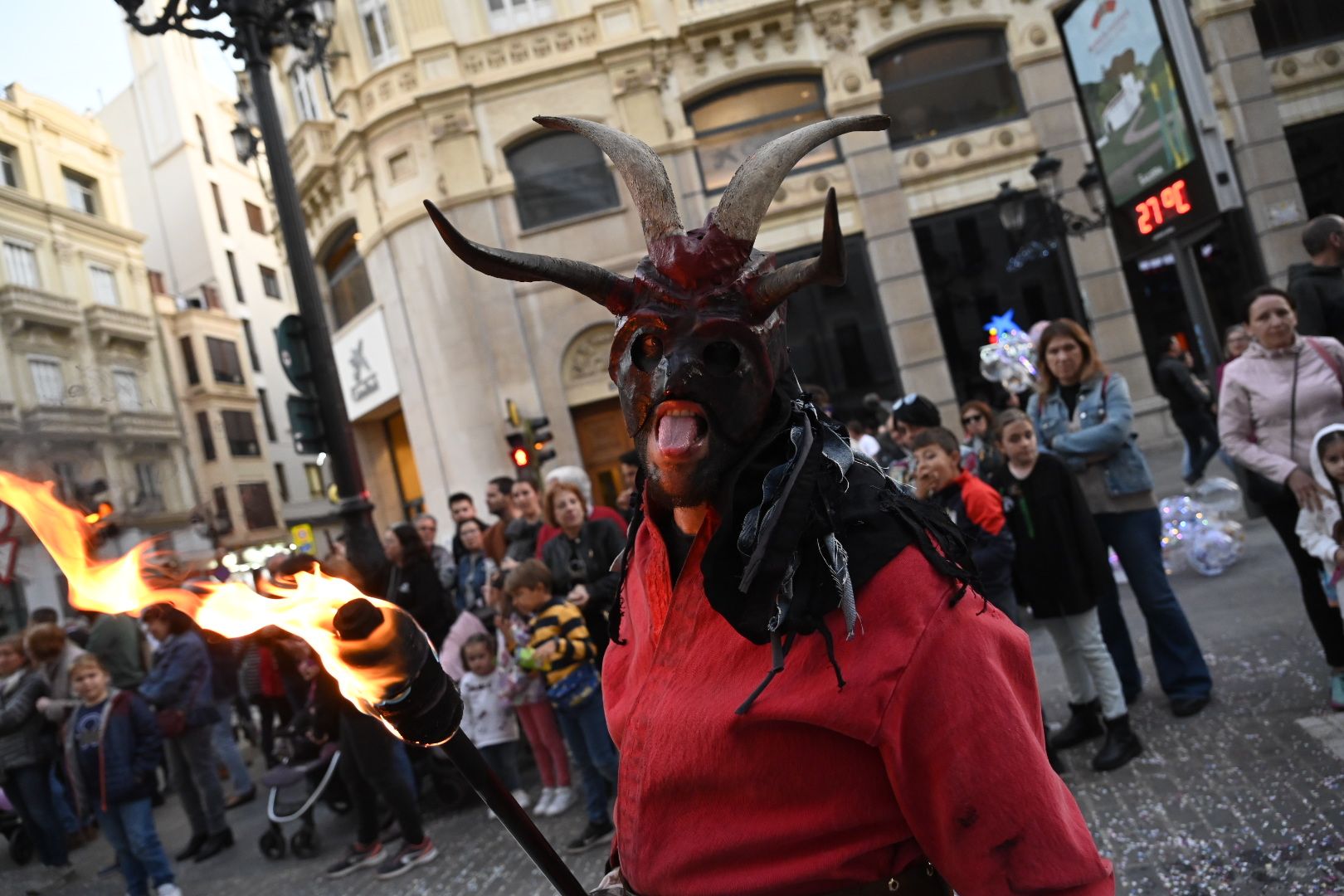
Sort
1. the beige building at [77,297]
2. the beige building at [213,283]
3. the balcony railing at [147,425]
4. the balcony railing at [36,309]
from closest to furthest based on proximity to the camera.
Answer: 1. the balcony railing at [147,425]
2. the beige building at [77,297]
3. the balcony railing at [36,309]
4. the beige building at [213,283]

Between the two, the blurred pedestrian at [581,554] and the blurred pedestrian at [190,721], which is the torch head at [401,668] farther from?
the blurred pedestrian at [190,721]

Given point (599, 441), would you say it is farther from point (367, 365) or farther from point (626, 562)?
point (626, 562)

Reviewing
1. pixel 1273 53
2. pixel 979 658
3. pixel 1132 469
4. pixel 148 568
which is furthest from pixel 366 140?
pixel 979 658

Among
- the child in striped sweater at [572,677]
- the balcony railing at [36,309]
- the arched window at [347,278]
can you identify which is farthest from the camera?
the balcony railing at [36,309]

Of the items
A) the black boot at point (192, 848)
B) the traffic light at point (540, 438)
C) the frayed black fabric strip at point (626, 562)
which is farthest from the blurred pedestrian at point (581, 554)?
the traffic light at point (540, 438)

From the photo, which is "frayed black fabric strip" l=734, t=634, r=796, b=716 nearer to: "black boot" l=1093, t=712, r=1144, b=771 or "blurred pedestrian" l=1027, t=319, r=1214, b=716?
"black boot" l=1093, t=712, r=1144, b=771

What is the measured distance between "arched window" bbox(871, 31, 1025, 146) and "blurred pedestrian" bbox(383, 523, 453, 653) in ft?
43.0

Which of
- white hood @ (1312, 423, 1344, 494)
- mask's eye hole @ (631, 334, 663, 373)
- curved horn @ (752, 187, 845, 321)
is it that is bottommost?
white hood @ (1312, 423, 1344, 494)

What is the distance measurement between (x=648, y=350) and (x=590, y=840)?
480 cm

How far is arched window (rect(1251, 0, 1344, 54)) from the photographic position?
682 inches

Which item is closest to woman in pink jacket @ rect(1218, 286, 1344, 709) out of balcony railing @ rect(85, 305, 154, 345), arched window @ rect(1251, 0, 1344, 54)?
arched window @ rect(1251, 0, 1344, 54)

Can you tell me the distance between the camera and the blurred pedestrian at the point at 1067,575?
5.17m

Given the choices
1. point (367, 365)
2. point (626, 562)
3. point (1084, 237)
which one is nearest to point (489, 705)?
point (626, 562)

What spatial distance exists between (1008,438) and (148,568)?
4.18 m
